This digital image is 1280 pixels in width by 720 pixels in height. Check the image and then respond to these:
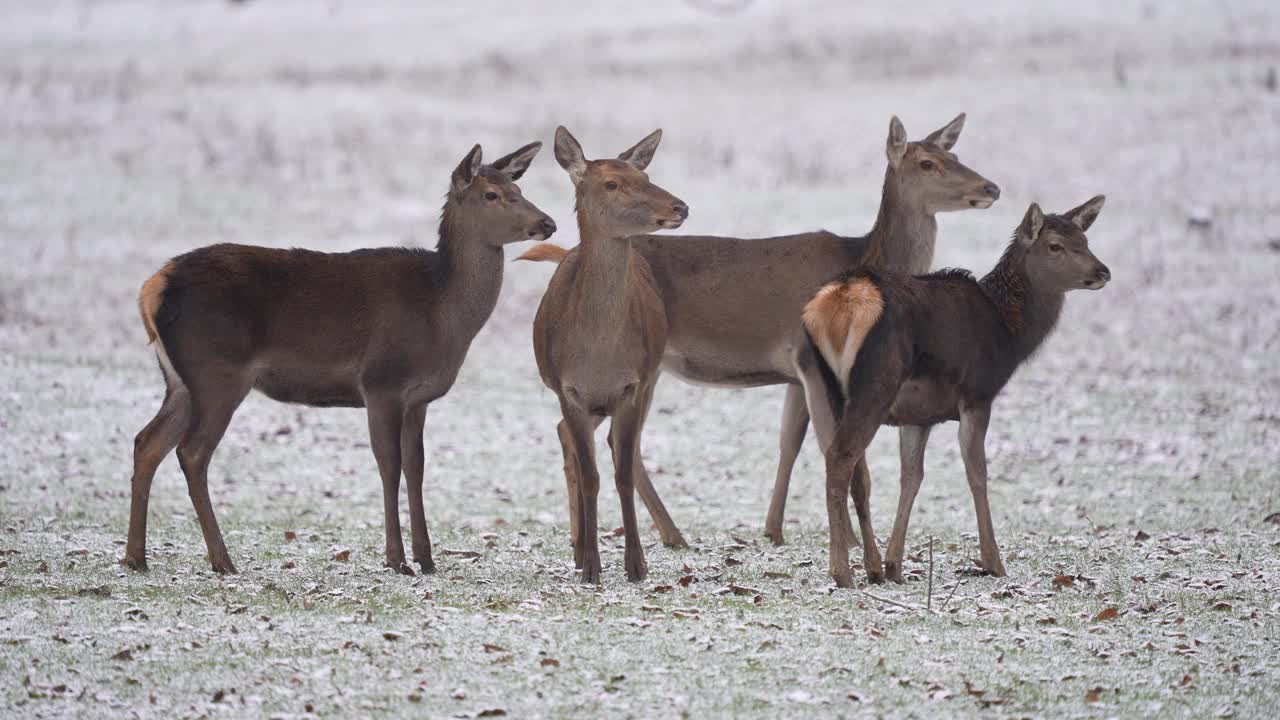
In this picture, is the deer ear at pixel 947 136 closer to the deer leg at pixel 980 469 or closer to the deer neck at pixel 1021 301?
the deer neck at pixel 1021 301

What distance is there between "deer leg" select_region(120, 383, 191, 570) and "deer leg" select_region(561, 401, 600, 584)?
2258mm

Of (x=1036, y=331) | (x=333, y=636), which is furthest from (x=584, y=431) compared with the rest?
(x=1036, y=331)

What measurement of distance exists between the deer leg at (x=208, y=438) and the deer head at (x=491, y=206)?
1643 millimetres

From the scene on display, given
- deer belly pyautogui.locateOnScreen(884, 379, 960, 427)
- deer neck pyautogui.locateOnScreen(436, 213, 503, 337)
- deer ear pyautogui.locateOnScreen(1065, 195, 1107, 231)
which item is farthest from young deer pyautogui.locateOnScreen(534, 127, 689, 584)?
deer ear pyautogui.locateOnScreen(1065, 195, 1107, 231)

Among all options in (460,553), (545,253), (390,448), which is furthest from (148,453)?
(545,253)

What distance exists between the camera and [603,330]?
8320 mm

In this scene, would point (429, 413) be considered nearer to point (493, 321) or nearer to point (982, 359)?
point (493, 321)

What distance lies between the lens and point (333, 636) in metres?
6.80

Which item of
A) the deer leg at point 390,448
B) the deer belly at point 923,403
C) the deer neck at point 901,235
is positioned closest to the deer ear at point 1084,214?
the deer neck at point 901,235

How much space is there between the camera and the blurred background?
13.2 m

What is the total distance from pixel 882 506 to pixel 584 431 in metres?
4.76

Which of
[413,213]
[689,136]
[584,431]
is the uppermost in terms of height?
[689,136]

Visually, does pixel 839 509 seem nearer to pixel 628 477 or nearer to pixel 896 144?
pixel 628 477

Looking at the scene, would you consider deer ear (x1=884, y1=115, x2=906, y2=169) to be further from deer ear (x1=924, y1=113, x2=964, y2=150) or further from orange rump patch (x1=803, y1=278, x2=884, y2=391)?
orange rump patch (x1=803, y1=278, x2=884, y2=391)
